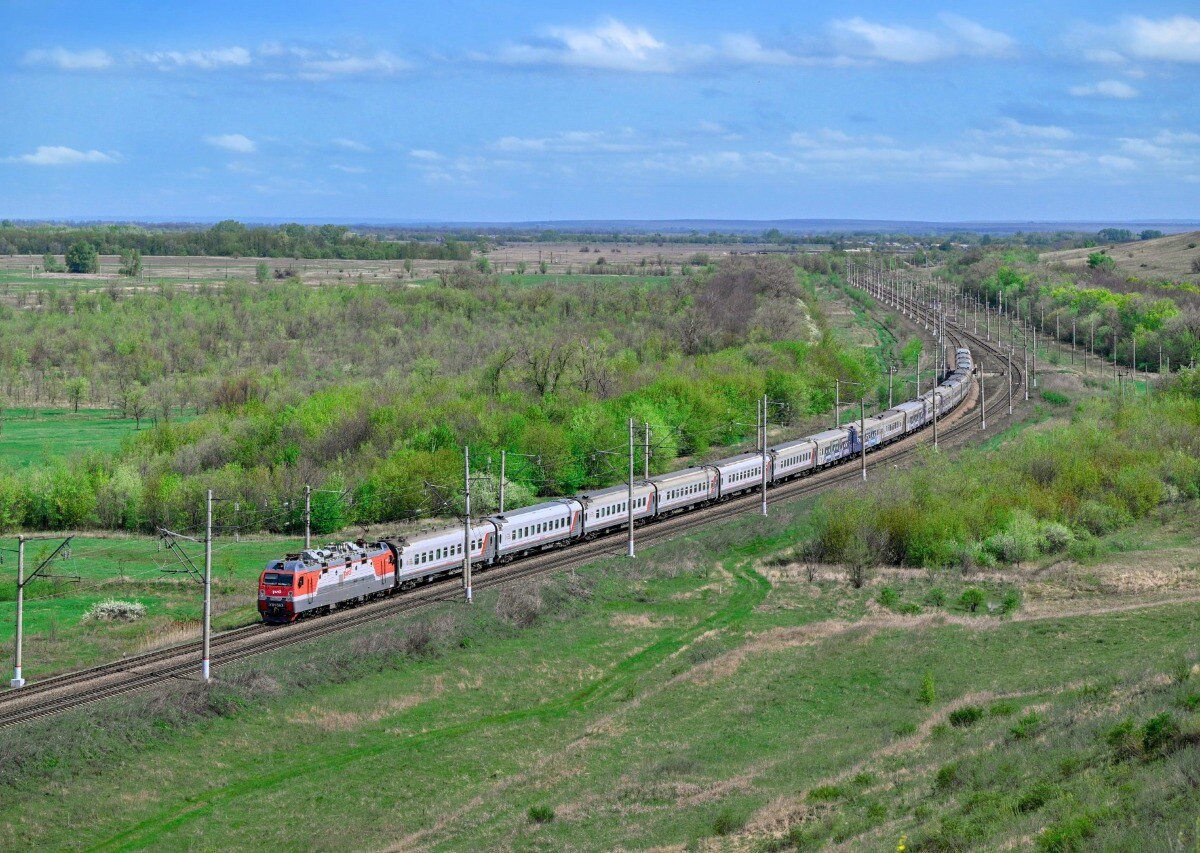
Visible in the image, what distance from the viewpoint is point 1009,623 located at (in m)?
45.7

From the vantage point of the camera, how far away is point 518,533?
182ft

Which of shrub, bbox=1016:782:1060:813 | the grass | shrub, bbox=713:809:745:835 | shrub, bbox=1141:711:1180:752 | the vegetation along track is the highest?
shrub, bbox=1141:711:1180:752

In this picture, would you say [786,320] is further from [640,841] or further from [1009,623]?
[640,841]

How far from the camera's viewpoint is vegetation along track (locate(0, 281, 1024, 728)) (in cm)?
3716

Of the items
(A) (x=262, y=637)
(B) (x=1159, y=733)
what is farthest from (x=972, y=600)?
(B) (x=1159, y=733)

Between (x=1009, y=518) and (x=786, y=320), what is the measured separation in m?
79.8

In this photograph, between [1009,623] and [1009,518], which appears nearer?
[1009,623]

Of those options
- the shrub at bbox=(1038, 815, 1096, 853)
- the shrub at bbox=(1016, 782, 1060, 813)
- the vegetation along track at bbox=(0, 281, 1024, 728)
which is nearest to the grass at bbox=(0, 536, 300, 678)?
the vegetation along track at bbox=(0, 281, 1024, 728)

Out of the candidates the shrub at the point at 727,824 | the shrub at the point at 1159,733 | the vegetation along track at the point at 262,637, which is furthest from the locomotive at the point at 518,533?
the shrub at the point at 1159,733

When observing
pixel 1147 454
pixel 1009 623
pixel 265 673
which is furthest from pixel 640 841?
pixel 1147 454

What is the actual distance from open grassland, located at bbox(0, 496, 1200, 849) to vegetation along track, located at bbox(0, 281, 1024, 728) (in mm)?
1978

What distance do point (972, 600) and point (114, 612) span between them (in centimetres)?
3223

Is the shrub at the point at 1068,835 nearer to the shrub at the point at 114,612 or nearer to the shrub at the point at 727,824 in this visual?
the shrub at the point at 727,824

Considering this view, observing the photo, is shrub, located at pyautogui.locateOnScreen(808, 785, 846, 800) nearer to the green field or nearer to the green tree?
the green field
